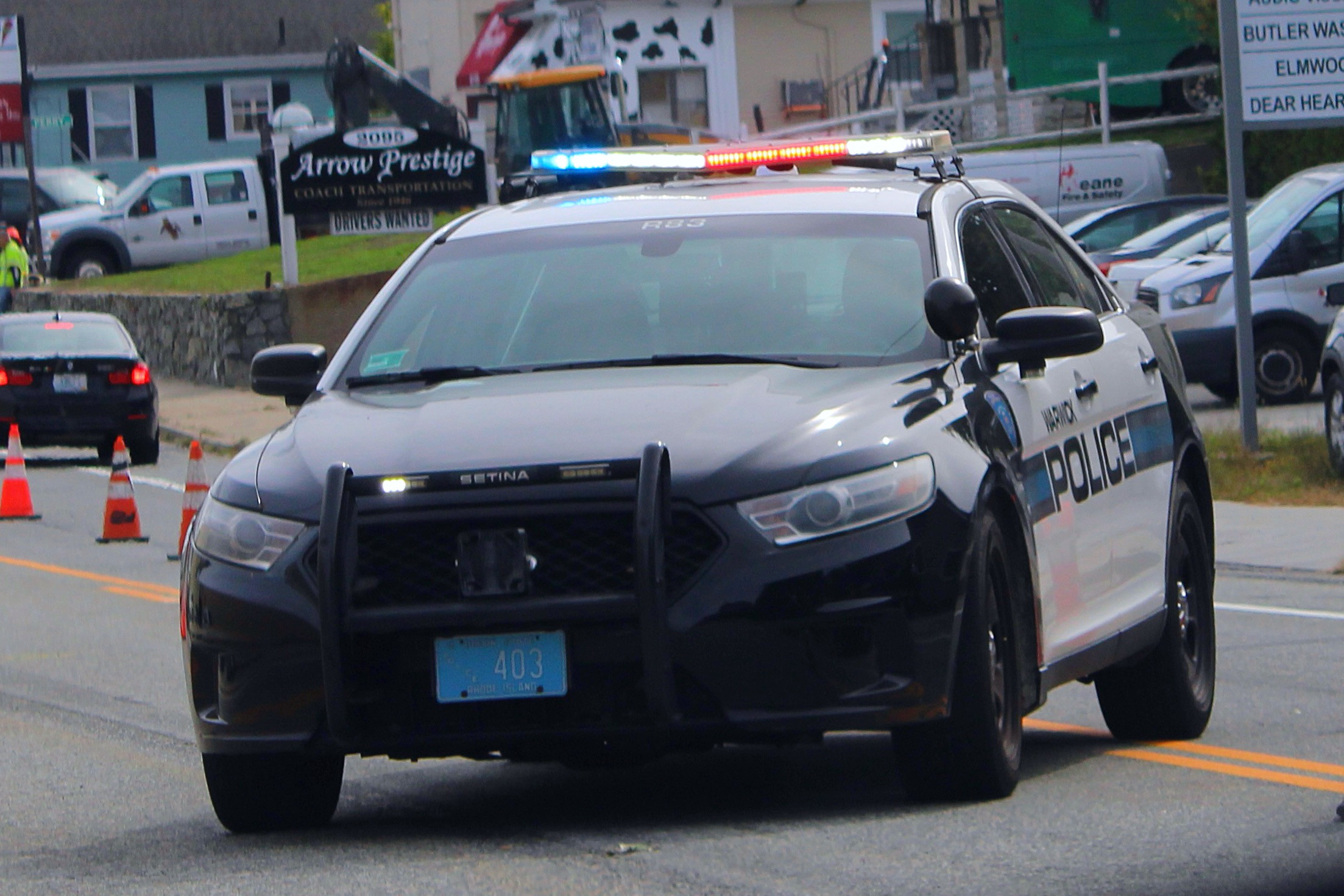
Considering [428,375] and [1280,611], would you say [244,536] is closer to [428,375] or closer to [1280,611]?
[428,375]

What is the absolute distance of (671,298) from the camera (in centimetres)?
674

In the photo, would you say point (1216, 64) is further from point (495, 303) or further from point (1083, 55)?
point (495, 303)

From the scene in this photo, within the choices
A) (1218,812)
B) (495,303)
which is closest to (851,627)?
(1218,812)

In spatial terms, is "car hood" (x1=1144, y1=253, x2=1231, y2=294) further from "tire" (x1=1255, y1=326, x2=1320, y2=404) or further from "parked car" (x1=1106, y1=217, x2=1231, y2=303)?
"tire" (x1=1255, y1=326, x2=1320, y2=404)

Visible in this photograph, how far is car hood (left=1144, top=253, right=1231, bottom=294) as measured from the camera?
2038 cm

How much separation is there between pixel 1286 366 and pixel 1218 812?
14.9 metres

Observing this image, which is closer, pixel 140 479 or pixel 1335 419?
pixel 1335 419

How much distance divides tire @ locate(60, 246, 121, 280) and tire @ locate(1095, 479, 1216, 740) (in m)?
33.3

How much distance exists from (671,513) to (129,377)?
17758 millimetres

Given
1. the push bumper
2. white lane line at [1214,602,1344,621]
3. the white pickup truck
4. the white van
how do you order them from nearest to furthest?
the push bumper, white lane line at [1214,602,1344,621], the white van, the white pickup truck

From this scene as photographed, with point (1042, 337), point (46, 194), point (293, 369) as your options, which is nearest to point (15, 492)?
point (293, 369)

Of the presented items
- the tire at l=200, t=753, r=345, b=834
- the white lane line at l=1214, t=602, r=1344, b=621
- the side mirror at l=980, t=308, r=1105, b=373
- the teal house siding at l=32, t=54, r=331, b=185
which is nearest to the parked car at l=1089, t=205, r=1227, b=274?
the white lane line at l=1214, t=602, r=1344, b=621

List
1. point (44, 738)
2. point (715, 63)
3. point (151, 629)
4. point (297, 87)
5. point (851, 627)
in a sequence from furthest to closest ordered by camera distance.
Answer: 1. point (297, 87)
2. point (715, 63)
3. point (151, 629)
4. point (44, 738)
5. point (851, 627)

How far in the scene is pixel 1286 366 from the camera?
67.1 feet
